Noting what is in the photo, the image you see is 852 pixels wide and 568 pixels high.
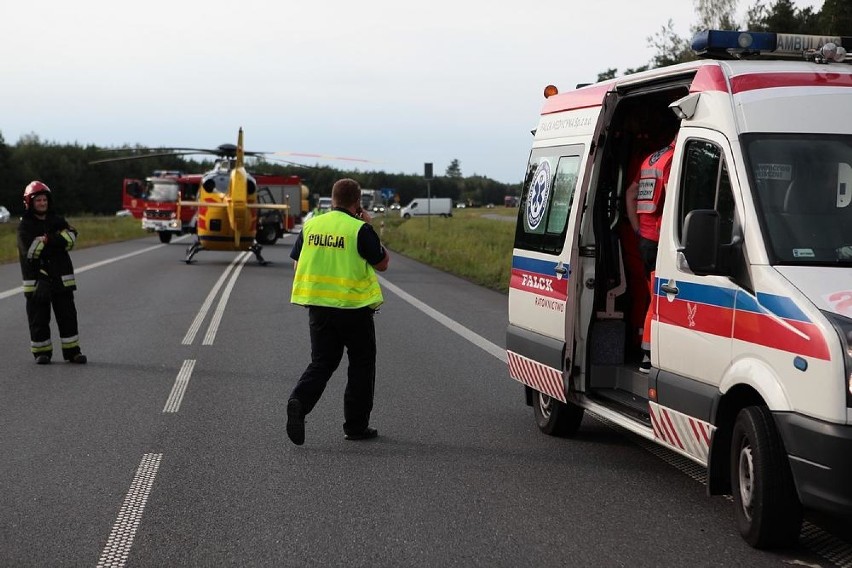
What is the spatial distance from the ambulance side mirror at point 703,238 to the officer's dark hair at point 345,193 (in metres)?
3.06

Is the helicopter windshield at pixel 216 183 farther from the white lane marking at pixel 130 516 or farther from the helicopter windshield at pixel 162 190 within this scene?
the white lane marking at pixel 130 516

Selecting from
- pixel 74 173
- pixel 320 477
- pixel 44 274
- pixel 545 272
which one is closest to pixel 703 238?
pixel 545 272

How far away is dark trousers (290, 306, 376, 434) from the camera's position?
25.7ft

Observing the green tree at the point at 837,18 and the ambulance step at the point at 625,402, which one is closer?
the ambulance step at the point at 625,402

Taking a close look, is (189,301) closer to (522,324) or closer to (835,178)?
(522,324)

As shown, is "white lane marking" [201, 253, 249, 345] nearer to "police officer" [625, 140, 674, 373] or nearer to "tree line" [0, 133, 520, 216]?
"police officer" [625, 140, 674, 373]

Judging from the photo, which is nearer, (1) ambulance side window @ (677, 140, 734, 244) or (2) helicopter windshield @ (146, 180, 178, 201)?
(1) ambulance side window @ (677, 140, 734, 244)

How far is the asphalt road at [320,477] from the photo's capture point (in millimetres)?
5328

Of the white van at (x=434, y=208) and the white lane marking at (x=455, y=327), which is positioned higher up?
the white lane marking at (x=455, y=327)

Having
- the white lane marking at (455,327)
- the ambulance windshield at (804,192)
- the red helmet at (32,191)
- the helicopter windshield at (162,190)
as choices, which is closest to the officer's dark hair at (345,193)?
the ambulance windshield at (804,192)

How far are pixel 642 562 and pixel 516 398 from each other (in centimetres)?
453

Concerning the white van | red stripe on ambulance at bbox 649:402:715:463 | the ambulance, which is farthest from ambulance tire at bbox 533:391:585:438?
the white van

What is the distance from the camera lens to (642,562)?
201 inches

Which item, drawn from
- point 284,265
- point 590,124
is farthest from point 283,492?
point 284,265
